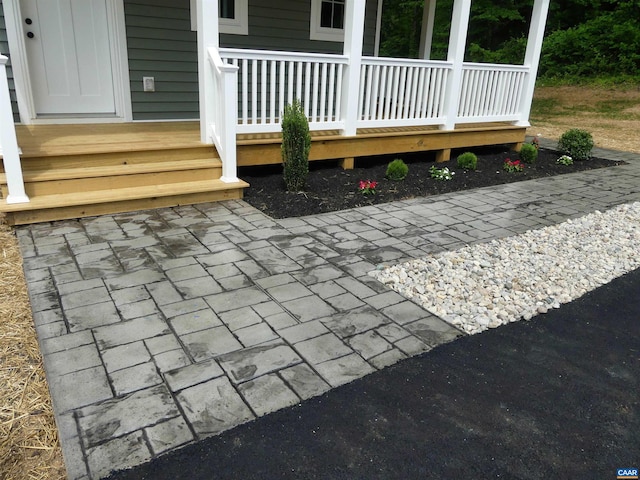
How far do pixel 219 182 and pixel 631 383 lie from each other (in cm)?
390

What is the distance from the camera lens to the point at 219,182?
16.6 ft

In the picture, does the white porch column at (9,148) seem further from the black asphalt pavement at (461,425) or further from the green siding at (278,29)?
the green siding at (278,29)

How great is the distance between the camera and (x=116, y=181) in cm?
465

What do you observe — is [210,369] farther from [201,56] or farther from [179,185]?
[201,56]

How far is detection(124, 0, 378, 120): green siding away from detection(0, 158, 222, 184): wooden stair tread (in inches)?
74.2

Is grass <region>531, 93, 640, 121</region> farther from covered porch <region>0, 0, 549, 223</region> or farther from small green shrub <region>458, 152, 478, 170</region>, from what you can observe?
small green shrub <region>458, 152, 478, 170</region>

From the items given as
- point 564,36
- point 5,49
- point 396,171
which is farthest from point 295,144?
point 564,36

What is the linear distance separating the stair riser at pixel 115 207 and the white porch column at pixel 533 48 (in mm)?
5163

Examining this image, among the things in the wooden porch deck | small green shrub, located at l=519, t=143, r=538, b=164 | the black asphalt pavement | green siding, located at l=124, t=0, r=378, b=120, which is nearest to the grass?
small green shrub, located at l=519, t=143, r=538, b=164

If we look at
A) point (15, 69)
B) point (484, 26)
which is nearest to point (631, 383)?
point (15, 69)

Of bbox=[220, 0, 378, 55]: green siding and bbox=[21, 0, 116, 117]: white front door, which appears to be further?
bbox=[220, 0, 378, 55]: green siding

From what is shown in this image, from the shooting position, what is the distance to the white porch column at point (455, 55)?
635cm

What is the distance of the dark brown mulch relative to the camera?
507 cm

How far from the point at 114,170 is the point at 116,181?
0.11 meters
